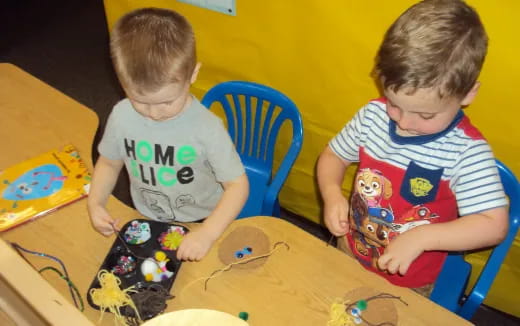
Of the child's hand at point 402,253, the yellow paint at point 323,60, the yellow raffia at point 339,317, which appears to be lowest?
the yellow raffia at point 339,317

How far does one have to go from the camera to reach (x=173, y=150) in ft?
3.83

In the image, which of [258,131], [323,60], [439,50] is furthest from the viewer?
[258,131]

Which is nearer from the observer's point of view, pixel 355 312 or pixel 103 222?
pixel 355 312

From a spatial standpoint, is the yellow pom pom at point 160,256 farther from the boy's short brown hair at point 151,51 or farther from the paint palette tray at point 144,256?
the boy's short brown hair at point 151,51

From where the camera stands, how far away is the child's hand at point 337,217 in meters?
1.07

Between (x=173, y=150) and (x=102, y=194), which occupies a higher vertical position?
(x=173, y=150)

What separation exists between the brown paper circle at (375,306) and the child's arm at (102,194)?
1.87ft

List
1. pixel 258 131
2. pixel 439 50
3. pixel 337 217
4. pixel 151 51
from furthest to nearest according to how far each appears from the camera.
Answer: pixel 258 131 < pixel 337 217 < pixel 151 51 < pixel 439 50

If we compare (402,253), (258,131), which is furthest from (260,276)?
(258,131)

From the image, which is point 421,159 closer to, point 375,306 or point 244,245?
point 375,306

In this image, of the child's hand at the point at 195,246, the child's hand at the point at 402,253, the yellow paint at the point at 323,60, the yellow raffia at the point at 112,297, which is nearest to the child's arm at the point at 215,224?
the child's hand at the point at 195,246

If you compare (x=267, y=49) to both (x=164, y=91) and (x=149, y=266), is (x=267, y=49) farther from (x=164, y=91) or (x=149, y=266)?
(x=149, y=266)

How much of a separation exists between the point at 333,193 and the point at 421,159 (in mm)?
231

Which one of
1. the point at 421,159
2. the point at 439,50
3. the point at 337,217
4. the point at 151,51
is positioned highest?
the point at 439,50
